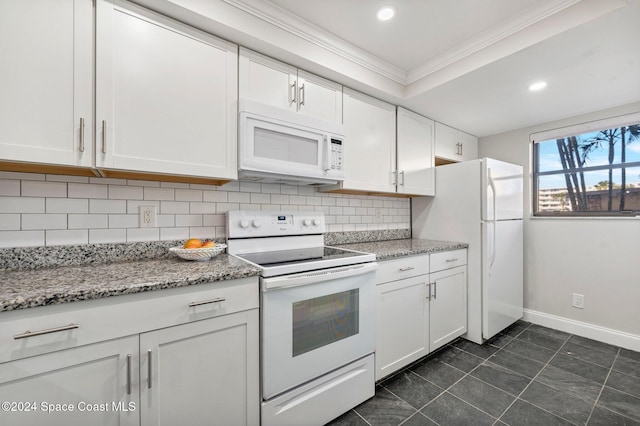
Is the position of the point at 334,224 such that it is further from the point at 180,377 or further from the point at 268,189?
the point at 180,377

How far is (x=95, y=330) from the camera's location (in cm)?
94

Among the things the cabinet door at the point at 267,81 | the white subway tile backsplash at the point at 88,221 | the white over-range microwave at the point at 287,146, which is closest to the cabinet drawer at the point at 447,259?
the white over-range microwave at the point at 287,146

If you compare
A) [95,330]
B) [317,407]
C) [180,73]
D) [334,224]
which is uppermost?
[180,73]

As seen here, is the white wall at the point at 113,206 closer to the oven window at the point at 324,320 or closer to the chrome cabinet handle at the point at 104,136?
the chrome cabinet handle at the point at 104,136

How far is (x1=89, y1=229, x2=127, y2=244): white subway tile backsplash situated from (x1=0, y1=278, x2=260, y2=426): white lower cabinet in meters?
0.66

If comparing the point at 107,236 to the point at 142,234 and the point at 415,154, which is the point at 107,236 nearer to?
the point at 142,234

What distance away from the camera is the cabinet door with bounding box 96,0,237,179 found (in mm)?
1243

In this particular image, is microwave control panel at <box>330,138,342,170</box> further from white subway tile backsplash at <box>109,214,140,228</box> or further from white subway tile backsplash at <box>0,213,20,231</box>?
white subway tile backsplash at <box>0,213,20,231</box>

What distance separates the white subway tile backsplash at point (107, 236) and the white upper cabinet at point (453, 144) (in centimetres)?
270

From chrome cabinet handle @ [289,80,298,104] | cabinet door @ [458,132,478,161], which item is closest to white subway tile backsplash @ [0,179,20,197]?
chrome cabinet handle @ [289,80,298,104]

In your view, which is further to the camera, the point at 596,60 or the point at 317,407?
the point at 596,60

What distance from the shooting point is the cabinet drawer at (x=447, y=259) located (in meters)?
2.20

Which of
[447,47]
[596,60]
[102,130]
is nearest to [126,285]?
[102,130]

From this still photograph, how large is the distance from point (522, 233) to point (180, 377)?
10.5 feet
